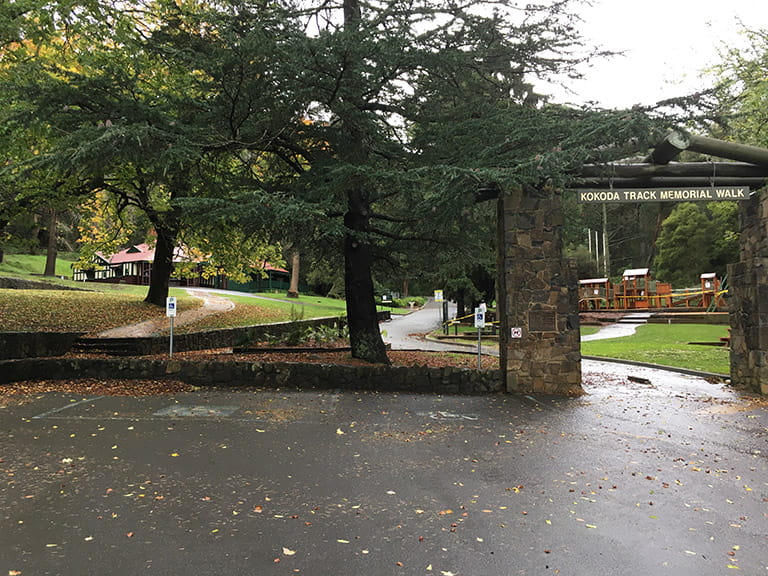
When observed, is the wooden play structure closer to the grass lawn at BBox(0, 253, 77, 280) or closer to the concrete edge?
the concrete edge

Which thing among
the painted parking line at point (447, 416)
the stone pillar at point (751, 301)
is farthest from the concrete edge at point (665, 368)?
the painted parking line at point (447, 416)

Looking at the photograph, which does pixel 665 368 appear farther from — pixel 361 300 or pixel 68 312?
pixel 68 312

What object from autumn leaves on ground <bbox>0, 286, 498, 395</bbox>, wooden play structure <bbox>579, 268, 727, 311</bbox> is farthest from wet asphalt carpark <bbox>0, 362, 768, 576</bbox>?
wooden play structure <bbox>579, 268, 727, 311</bbox>

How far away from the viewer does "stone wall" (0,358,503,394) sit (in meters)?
11.0

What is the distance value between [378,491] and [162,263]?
68.3ft

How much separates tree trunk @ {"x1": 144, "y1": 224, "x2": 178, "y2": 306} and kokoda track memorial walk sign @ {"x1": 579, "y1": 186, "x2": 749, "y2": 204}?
15166mm

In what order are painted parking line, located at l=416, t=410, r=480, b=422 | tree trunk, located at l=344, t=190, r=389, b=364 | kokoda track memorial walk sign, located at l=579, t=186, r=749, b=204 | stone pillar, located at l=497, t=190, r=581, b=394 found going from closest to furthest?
painted parking line, located at l=416, t=410, r=480, b=422 < kokoda track memorial walk sign, located at l=579, t=186, r=749, b=204 < stone pillar, located at l=497, t=190, r=581, b=394 < tree trunk, located at l=344, t=190, r=389, b=364

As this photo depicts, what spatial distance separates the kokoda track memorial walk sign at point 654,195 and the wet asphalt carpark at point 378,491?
405 cm

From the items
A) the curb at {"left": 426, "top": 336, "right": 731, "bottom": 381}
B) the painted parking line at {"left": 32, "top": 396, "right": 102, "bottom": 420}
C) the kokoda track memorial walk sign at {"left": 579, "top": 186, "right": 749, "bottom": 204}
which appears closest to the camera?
the painted parking line at {"left": 32, "top": 396, "right": 102, "bottom": 420}

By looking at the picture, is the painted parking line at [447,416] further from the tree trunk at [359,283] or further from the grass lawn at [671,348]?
the grass lawn at [671,348]

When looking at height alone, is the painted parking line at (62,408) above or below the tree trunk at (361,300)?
below

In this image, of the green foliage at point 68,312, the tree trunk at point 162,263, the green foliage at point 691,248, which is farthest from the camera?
the green foliage at point 691,248

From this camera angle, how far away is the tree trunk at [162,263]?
68.3ft

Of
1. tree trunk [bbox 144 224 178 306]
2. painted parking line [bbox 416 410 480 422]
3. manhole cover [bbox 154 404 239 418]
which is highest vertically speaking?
tree trunk [bbox 144 224 178 306]
